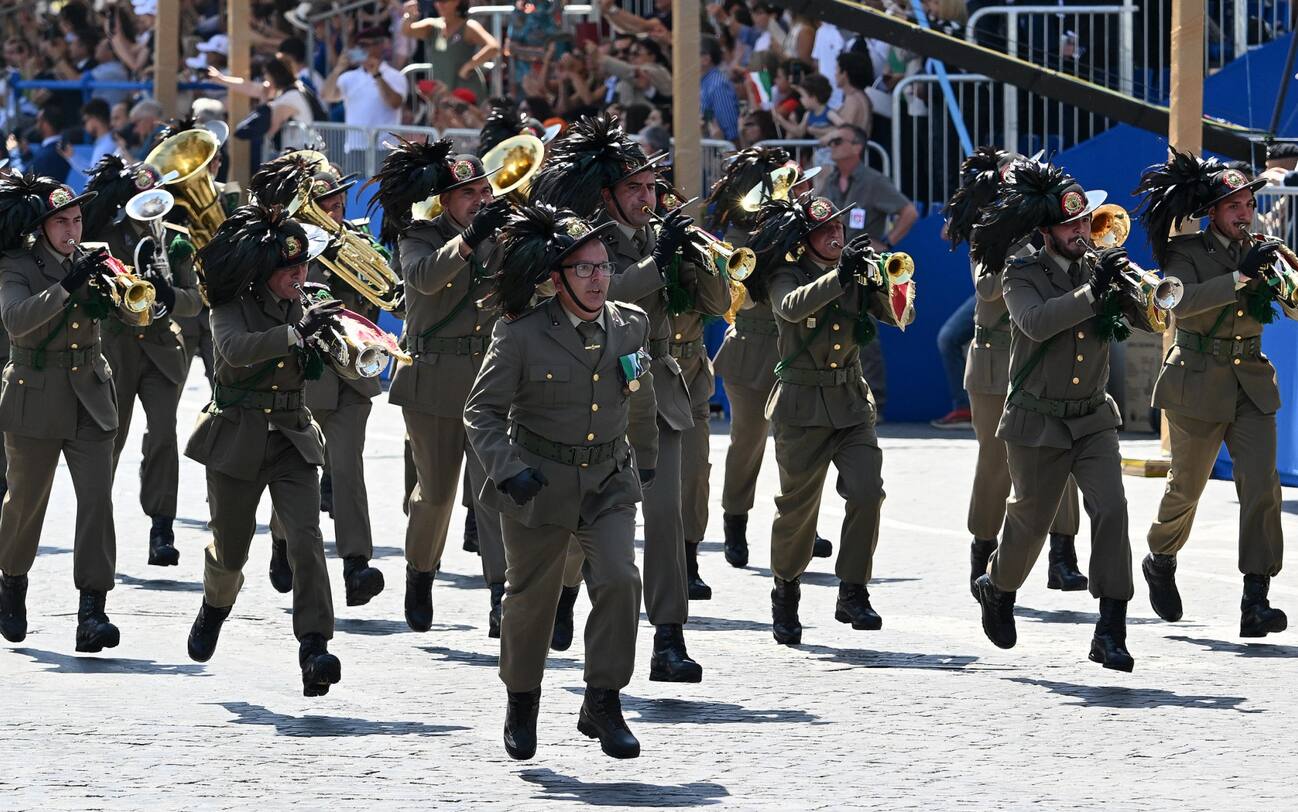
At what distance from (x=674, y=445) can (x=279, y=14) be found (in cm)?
1615

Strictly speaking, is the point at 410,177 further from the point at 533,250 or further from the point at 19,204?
the point at 533,250

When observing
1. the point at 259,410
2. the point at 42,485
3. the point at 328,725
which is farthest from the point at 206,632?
the point at 42,485

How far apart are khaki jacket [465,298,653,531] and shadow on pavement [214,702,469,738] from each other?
919 millimetres

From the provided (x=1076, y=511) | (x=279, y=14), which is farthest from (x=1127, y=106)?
(x=279, y=14)

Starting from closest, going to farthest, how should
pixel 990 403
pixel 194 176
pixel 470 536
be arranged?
pixel 990 403, pixel 194 176, pixel 470 536

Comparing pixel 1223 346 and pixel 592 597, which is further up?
pixel 1223 346

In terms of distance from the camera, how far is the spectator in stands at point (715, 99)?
20.1m

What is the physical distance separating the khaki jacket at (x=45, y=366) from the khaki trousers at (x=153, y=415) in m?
2.02

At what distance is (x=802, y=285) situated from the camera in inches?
429

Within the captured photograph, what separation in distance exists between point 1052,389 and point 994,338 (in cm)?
186

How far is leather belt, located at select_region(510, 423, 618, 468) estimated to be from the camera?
855 cm

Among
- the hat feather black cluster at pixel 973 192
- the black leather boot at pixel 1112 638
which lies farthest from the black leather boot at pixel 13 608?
the hat feather black cluster at pixel 973 192

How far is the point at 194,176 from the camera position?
13.0 m

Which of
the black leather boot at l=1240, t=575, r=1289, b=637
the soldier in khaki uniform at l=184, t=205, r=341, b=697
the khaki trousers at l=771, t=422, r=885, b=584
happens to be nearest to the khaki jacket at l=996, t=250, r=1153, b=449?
the khaki trousers at l=771, t=422, r=885, b=584
